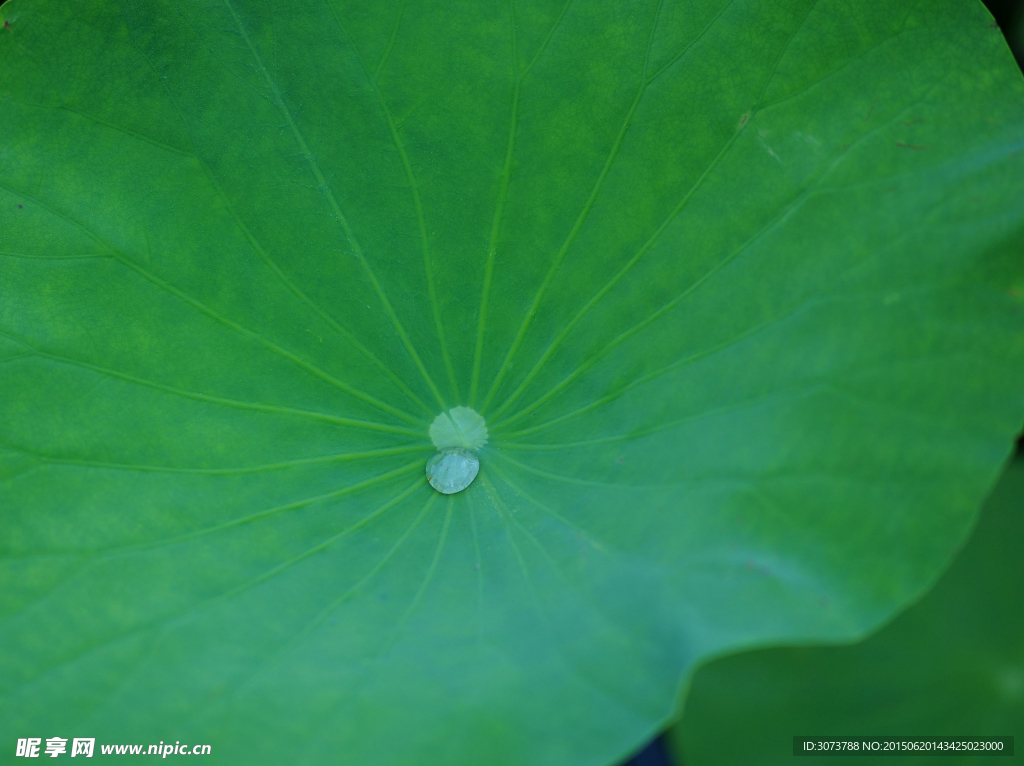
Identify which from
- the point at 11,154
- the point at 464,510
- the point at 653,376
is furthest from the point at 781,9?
the point at 11,154

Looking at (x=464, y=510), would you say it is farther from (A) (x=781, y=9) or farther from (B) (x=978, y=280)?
(A) (x=781, y=9)

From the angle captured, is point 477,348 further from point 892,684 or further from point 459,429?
point 892,684

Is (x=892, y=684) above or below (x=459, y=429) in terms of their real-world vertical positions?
below

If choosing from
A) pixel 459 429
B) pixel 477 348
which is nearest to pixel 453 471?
pixel 459 429

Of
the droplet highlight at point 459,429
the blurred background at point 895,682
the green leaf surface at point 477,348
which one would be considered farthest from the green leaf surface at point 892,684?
the droplet highlight at point 459,429

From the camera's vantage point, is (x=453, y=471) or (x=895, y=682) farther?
(x=895, y=682)

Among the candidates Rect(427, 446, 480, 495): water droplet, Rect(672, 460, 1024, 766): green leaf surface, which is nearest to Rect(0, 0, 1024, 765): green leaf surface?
Rect(427, 446, 480, 495): water droplet
